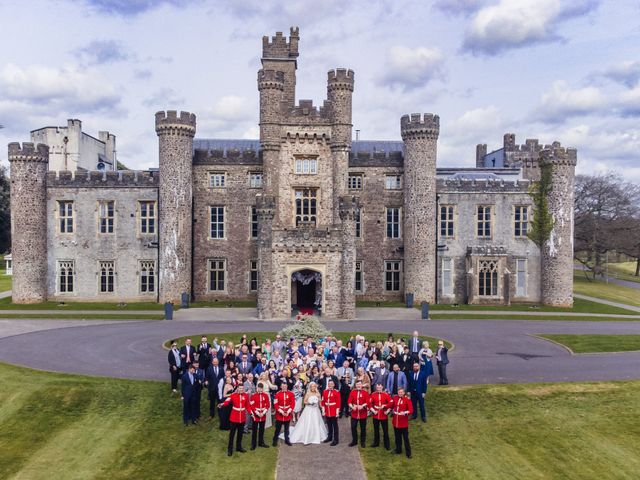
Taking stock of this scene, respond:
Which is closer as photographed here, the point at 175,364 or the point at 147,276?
the point at 175,364

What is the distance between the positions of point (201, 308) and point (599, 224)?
4406 cm

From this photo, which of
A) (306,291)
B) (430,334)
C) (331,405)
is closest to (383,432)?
(331,405)

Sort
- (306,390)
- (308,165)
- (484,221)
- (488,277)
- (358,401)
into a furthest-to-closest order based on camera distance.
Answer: (484,221) < (488,277) < (308,165) < (306,390) < (358,401)

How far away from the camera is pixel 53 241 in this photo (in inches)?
1732

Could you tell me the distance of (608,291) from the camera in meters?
53.2

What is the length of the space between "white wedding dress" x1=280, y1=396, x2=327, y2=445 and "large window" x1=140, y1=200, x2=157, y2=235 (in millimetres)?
→ 32301

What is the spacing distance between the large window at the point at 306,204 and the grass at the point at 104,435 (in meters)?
21.8

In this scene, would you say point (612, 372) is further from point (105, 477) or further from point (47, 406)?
point (47, 406)

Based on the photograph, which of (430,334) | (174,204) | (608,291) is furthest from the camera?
(608,291)

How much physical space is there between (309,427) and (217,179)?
32.4 metres

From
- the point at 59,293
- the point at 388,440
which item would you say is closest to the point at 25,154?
the point at 59,293

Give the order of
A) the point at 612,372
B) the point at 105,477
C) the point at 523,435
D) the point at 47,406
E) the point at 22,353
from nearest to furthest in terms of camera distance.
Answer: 1. the point at 105,477
2. the point at 523,435
3. the point at 47,406
4. the point at 612,372
5. the point at 22,353

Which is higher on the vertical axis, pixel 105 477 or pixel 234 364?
pixel 234 364

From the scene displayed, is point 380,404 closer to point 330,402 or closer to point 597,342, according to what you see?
point 330,402
